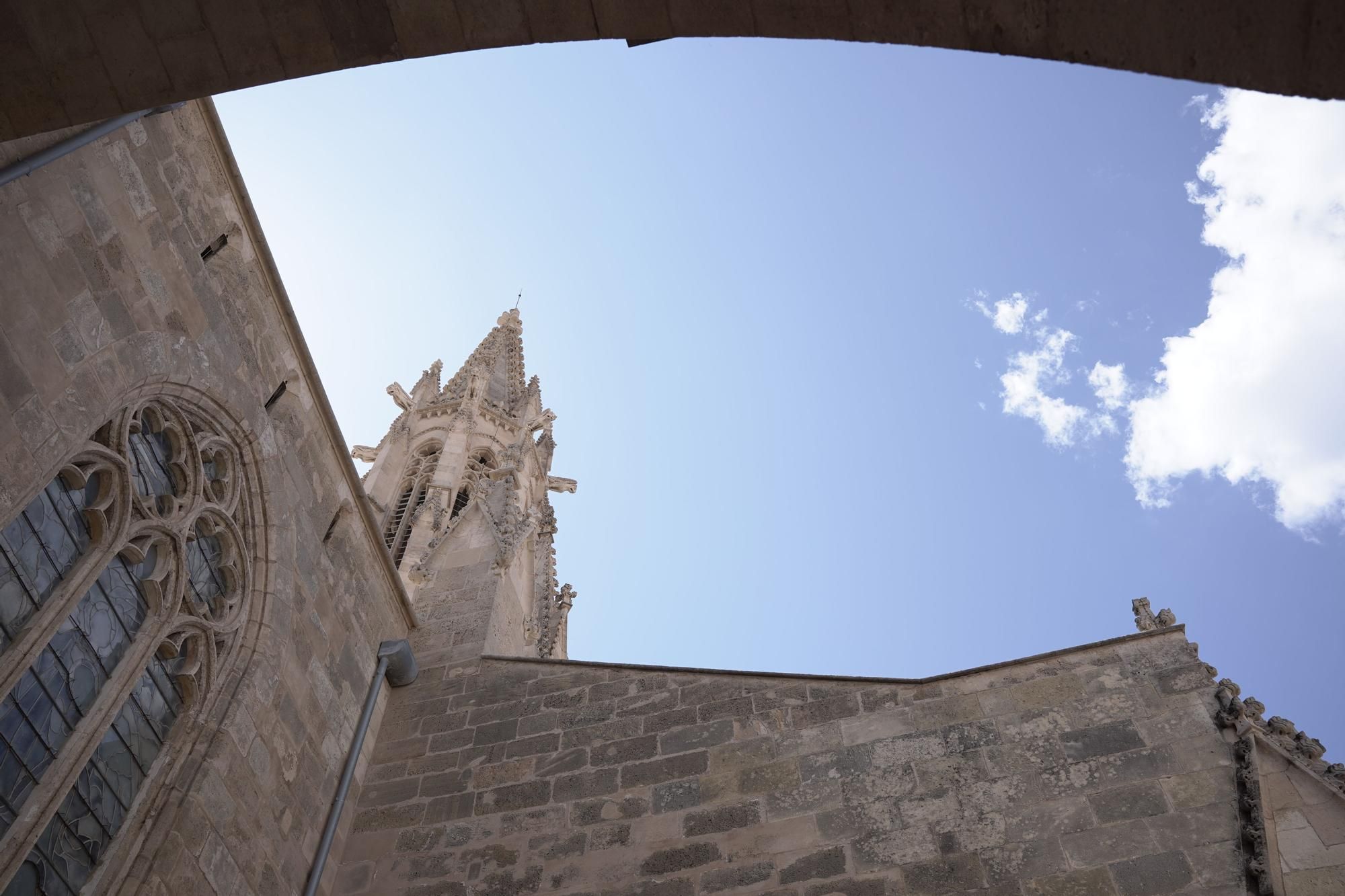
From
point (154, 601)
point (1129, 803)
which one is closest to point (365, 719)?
point (154, 601)

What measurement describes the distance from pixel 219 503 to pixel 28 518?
1.65m

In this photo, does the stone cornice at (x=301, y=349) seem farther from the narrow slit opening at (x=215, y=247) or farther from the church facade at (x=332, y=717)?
the narrow slit opening at (x=215, y=247)

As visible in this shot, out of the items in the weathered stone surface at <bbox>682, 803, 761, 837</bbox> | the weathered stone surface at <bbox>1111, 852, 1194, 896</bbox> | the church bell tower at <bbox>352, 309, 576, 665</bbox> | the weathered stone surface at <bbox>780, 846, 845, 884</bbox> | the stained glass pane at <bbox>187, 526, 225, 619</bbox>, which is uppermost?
the church bell tower at <bbox>352, 309, 576, 665</bbox>

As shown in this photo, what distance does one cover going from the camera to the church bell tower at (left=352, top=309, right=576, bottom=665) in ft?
33.1

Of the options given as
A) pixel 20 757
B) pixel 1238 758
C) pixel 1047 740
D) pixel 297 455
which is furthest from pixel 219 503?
pixel 1238 758

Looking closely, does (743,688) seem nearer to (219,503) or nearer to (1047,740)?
(1047,740)

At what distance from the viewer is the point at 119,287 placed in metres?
5.87

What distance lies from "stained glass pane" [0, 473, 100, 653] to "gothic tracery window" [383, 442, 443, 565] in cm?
1358

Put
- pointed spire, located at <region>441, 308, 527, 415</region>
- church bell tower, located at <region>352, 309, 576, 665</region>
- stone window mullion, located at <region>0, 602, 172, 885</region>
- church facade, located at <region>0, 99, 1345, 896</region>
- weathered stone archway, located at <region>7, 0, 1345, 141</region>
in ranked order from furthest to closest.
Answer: pointed spire, located at <region>441, 308, 527, 415</region> < church bell tower, located at <region>352, 309, 576, 665</region> < church facade, located at <region>0, 99, 1345, 896</region> < stone window mullion, located at <region>0, 602, 172, 885</region> < weathered stone archway, located at <region>7, 0, 1345, 141</region>

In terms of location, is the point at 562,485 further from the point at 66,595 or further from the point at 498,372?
the point at 66,595

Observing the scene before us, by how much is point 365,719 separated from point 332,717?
46 centimetres

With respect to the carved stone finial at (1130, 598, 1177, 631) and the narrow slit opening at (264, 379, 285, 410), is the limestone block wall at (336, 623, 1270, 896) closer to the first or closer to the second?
the carved stone finial at (1130, 598, 1177, 631)

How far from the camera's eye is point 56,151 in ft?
15.8

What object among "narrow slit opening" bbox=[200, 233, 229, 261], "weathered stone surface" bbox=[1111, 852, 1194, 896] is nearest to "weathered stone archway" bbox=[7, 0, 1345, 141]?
"narrow slit opening" bbox=[200, 233, 229, 261]
